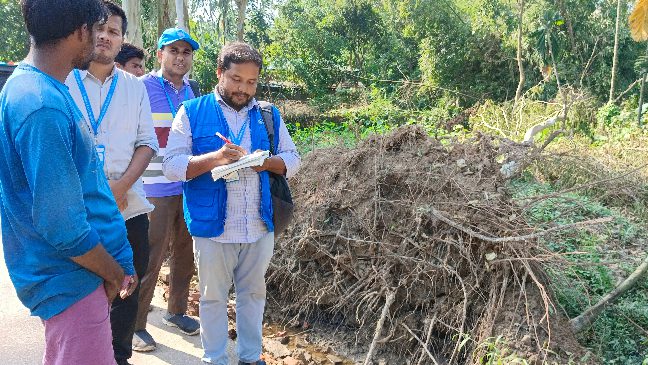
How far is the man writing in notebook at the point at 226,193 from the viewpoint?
124 inches

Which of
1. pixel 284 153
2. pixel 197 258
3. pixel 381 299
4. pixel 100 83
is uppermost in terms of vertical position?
pixel 100 83

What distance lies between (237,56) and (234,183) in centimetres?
72

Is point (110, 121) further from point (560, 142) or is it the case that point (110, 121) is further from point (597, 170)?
point (560, 142)

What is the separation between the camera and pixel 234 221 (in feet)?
10.5

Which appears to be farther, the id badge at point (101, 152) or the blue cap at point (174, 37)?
the blue cap at point (174, 37)

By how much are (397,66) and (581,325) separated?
19.6 m

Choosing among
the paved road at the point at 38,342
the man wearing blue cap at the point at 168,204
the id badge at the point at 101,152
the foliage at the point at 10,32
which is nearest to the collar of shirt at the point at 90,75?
the id badge at the point at 101,152

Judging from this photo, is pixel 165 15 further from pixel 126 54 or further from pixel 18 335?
pixel 18 335

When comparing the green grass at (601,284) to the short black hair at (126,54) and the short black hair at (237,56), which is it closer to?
the short black hair at (237,56)

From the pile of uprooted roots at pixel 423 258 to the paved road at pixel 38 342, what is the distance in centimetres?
103

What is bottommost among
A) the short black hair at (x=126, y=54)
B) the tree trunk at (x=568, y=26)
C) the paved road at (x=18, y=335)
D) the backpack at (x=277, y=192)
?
the paved road at (x=18, y=335)

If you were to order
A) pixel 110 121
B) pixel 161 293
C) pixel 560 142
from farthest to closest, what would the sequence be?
pixel 560 142
pixel 161 293
pixel 110 121

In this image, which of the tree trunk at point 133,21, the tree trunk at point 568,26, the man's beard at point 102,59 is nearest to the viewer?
the man's beard at point 102,59

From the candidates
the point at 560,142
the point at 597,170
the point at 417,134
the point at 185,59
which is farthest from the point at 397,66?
the point at 185,59
